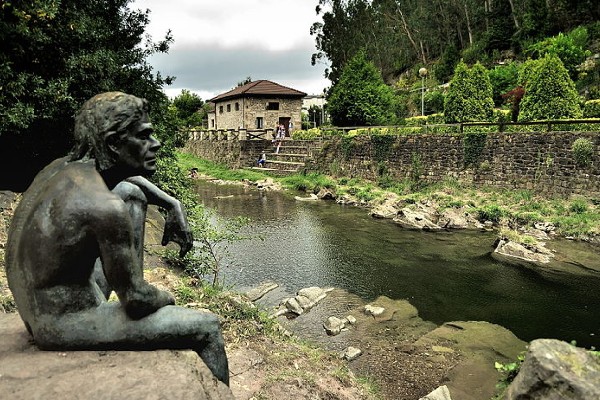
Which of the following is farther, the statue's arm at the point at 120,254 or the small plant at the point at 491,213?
the small plant at the point at 491,213

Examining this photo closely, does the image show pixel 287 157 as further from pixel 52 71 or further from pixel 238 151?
pixel 52 71

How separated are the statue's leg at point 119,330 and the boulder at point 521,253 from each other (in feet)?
38.5

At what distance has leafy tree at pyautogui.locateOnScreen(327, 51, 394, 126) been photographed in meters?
29.5

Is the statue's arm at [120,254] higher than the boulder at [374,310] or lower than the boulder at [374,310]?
higher

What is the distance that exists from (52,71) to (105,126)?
26.0 ft

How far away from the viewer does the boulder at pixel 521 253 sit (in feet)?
41.1

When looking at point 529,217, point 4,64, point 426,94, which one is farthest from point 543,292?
point 426,94

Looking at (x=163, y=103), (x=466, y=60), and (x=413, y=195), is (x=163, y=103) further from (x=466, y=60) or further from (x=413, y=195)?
(x=466, y=60)

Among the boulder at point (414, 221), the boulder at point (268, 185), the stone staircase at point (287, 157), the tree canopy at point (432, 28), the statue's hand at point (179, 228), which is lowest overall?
the boulder at point (414, 221)

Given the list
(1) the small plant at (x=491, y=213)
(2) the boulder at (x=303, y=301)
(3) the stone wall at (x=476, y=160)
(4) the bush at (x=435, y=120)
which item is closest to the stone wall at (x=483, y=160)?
(3) the stone wall at (x=476, y=160)

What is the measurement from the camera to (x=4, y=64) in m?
7.92

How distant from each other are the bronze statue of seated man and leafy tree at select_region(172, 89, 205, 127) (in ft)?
174

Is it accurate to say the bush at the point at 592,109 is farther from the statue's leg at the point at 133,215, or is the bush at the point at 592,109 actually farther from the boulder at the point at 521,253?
the statue's leg at the point at 133,215

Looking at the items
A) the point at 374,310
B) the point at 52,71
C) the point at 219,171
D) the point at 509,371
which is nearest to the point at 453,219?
the point at 374,310
